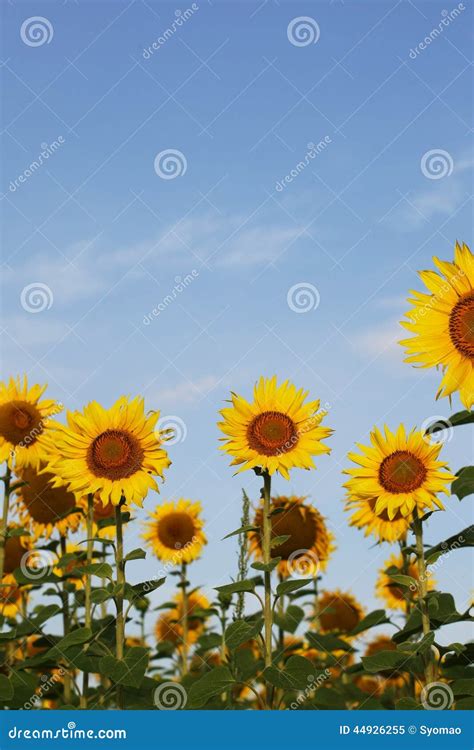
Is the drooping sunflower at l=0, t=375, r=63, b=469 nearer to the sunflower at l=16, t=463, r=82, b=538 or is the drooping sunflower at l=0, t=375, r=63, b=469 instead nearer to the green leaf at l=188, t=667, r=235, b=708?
the sunflower at l=16, t=463, r=82, b=538

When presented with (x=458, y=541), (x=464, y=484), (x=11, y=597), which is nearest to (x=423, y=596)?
(x=458, y=541)

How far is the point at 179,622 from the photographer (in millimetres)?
9242

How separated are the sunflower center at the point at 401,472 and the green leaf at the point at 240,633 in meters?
1.38

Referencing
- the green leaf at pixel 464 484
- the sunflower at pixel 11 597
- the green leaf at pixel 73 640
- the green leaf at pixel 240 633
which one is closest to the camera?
the green leaf at pixel 240 633

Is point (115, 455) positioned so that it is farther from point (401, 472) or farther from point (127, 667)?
point (401, 472)

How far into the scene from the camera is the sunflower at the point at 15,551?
26.8ft

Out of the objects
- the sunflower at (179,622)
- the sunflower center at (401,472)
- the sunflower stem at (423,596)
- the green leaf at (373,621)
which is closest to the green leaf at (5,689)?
the green leaf at (373,621)

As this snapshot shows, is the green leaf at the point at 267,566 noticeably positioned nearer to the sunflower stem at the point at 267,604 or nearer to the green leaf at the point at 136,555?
the sunflower stem at the point at 267,604

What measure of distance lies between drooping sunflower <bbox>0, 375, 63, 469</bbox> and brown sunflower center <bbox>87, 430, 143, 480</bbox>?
1.92 m

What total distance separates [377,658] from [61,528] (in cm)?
352

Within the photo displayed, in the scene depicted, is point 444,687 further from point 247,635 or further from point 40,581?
point 40,581

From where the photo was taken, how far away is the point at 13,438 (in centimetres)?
769

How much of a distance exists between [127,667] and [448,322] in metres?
3.02

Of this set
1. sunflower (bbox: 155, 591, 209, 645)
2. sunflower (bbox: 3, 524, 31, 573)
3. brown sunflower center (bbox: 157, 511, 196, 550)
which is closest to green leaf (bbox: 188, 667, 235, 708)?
sunflower (bbox: 3, 524, 31, 573)
